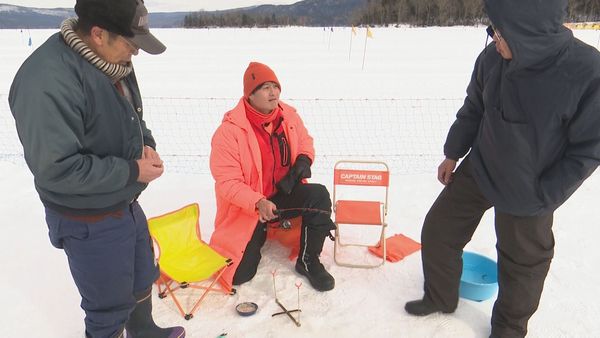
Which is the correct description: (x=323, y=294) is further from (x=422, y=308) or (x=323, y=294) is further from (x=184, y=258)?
(x=184, y=258)

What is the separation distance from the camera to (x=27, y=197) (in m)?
4.88

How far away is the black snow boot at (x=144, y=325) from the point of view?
2666mm

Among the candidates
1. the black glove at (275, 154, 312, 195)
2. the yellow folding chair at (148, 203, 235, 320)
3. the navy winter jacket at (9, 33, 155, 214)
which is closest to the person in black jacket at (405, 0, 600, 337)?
the black glove at (275, 154, 312, 195)

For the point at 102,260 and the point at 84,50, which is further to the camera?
the point at 102,260

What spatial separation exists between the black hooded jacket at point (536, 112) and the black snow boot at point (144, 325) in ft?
6.92

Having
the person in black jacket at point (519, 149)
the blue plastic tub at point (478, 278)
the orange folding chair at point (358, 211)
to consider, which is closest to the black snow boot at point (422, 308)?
the person in black jacket at point (519, 149)

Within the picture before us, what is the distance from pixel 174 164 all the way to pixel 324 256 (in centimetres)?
305

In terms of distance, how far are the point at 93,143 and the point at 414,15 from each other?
3102 inches

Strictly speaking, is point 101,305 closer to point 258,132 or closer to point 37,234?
point 258,132

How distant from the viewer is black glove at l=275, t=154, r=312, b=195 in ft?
A: 11.7

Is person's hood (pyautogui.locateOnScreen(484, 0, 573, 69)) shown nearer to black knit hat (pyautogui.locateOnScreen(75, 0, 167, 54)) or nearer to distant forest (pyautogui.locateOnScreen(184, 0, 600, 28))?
black knit hat (pyautogui.locateOnScreen(75, 0, 167, 54))

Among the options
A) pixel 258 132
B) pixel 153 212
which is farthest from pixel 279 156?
pixel 153 212

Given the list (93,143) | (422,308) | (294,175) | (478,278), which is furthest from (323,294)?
(93,143)

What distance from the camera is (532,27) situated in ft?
6.71
